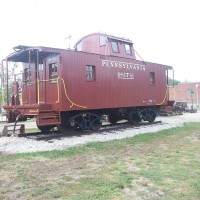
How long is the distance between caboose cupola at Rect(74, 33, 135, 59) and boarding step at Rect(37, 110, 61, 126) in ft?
13.8

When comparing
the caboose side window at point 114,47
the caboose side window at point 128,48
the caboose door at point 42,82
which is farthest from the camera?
the caboose side window at point 128,48

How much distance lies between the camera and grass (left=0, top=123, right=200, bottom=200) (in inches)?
178

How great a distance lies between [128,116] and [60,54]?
5851 mm

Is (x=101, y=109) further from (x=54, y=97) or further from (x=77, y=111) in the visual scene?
(x=54, y=97)

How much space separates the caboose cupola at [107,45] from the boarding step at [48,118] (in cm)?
422

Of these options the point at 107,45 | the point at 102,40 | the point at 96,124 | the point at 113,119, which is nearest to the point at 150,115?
the point at 113,119

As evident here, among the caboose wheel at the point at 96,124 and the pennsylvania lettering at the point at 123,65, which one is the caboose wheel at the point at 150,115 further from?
the caboose wheel at the point at 96,124

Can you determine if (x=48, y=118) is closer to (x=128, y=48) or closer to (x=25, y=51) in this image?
(x=25, y=51)

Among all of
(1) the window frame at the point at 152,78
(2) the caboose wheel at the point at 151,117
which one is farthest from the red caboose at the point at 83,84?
(2) the caboose wheel at the point at 151,117

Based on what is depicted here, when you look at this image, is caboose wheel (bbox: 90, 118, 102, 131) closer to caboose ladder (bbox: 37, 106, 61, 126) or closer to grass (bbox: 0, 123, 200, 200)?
caboose ladder (bbox: 37, 106, 61, 126)

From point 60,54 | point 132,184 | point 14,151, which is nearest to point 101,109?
point 60,54

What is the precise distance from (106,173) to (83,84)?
264 inches

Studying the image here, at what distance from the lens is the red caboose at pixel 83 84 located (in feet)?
36.6

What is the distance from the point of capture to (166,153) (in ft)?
24.6
